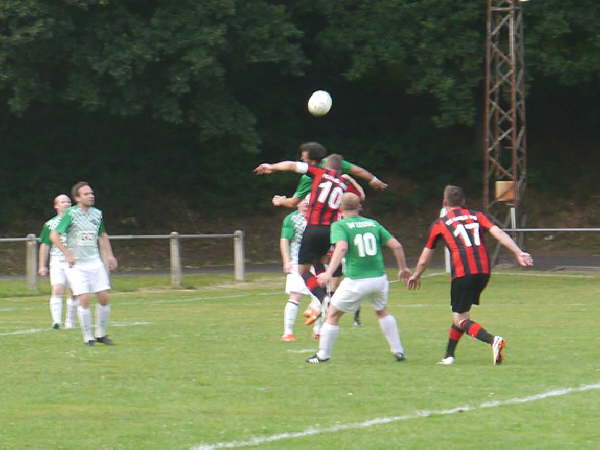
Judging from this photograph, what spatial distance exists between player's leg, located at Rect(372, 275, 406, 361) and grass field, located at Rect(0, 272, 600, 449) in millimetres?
157

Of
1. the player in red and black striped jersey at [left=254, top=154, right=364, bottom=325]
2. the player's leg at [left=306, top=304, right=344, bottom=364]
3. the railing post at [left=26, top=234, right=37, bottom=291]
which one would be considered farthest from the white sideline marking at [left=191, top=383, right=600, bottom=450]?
the railing post at [left=26, top=234, right=37, bottom=291]

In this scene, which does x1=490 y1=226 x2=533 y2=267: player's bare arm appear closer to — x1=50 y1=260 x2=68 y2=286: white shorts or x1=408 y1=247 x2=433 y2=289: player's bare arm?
x1=408 y1=247 x2=433 y2=289: player's bare arm

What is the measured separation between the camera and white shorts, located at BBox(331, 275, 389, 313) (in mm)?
11828

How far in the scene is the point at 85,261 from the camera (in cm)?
1426

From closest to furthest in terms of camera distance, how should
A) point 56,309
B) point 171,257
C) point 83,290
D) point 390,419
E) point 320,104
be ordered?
point 390,419 → point 83,290 → point 320,104 → point 56,309 → point 171,257

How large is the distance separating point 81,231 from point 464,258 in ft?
15.2

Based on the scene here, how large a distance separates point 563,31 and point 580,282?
1153cm

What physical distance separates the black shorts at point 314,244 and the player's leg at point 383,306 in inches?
84.5

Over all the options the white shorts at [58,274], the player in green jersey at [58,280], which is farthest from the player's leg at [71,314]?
the white shorts at [58,274]

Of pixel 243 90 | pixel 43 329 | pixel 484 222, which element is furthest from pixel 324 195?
pixel 243 90

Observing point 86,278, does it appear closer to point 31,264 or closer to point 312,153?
point 312,153

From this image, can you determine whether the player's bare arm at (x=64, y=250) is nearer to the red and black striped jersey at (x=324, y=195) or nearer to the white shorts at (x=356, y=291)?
the red and black striped jersey at (x=324, y=195)

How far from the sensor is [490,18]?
3048cm

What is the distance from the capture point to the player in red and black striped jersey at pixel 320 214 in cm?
1409
